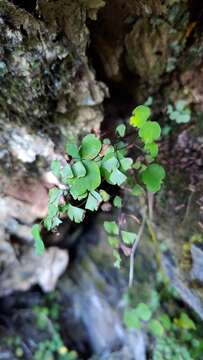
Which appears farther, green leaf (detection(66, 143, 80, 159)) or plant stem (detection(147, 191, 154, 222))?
plant stem (detection(147, 191, 154, 222))

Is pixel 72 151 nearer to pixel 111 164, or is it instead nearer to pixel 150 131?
pixel 111 164

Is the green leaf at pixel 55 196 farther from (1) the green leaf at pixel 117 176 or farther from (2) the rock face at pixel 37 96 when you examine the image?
(2) the rock face at pixel 37 96

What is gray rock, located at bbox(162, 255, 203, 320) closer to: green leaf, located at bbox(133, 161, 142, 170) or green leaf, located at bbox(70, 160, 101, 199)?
green leaf, located at bbox(133, 161, 142, 170)

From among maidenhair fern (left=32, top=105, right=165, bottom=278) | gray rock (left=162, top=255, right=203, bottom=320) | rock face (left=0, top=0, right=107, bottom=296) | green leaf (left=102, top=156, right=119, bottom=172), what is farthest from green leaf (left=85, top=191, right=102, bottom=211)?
gray rock (left=162, top=255, right=203, bottom=320)

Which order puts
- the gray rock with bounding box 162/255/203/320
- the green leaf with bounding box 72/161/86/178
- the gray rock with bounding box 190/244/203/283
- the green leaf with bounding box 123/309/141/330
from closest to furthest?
1. the green leaf with bounding box 72/161/86/178
2. the gray rock with bounding box 190/244/203/283
3. the gray rock with bounding box 162/255/203/320
4. the green leaf with bounding box 123/309/141/330

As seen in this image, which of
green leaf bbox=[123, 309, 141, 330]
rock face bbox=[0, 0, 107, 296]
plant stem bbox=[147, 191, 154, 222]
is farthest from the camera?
green leaf bbox=[123, 309, 141, 330]

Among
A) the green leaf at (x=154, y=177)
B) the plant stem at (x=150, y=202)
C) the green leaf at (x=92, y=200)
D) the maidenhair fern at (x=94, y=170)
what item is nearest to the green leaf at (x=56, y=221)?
the maidenhair fern at (x=94, y=170)

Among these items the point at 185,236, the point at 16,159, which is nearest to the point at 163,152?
the point at 185,236
